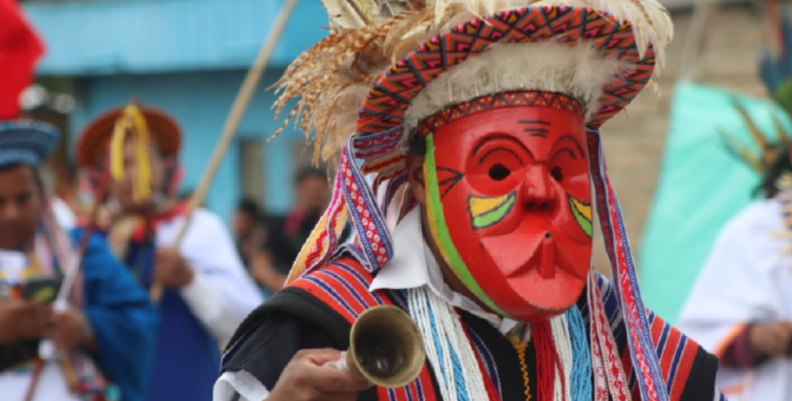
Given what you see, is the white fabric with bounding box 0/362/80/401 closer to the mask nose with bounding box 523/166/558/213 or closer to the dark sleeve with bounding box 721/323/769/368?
the dark sleeve with bounding box 721/323/769/368

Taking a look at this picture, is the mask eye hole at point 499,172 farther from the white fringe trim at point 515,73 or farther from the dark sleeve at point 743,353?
the dark sleeve at point 743,353

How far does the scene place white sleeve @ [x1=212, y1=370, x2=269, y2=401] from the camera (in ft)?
8.98

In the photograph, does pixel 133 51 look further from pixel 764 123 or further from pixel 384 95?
pixel 384 95

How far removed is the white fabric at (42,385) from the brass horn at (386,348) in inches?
134

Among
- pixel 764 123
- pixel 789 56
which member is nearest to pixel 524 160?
pixel 789 56

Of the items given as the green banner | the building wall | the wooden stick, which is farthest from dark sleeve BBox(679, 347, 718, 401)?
the building wall

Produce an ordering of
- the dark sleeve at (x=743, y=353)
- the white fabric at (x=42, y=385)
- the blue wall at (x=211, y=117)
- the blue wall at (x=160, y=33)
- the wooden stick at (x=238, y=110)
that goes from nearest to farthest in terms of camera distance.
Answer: the white fabric at (x=42, y=385)
the dark sleeve at (x=743, y=353)
the wooden stick at (x=238, y=110)
the blue wall at (x=160, y=33)
the blue wall at (x=211, y=117)

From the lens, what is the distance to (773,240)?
5547 millimetres

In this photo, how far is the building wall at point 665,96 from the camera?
9680mm

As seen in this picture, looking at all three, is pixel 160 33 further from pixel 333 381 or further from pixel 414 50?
pixel 333 381

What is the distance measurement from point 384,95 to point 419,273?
395 millimetres

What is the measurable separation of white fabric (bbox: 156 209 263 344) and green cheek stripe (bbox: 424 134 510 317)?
4172 mm

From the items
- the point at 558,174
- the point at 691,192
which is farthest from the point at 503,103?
the point at 691,192

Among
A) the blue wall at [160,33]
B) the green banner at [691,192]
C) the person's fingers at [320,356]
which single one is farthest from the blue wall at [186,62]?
the person's fingers at [320,356]
